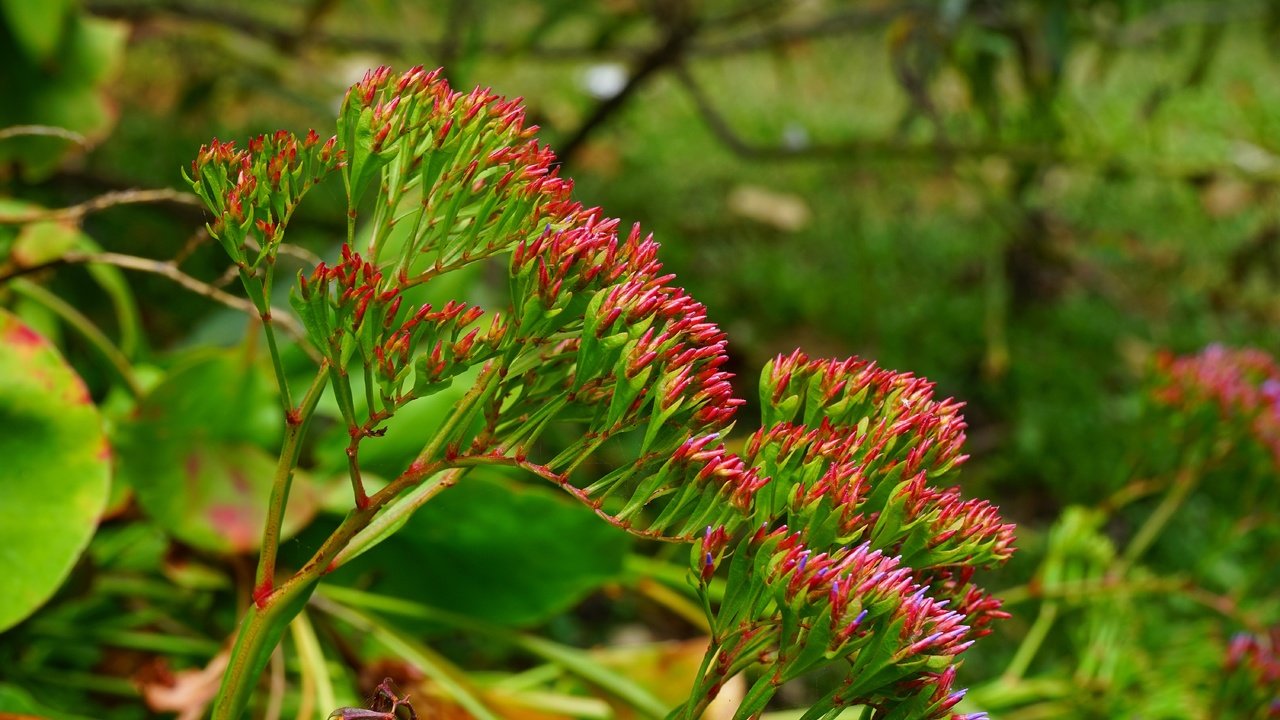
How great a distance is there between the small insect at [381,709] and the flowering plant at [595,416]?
4 cm

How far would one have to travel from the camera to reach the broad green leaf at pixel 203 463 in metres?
Result: 0.72

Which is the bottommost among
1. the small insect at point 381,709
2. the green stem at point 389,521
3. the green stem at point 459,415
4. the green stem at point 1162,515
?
the small insect at point 381,709

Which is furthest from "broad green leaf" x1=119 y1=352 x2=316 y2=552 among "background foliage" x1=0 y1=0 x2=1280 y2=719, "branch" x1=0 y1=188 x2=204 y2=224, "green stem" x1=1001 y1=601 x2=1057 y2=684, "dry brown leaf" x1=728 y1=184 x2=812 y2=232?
Answer: "dry brown leaf" x1=728 y1=184 x2=812 y2=232

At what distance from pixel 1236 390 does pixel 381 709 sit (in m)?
0.82

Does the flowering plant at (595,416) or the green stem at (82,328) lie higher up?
the green stem at (82,328)

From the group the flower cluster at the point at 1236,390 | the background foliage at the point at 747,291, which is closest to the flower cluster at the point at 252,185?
the background foliage at the point at 747,291

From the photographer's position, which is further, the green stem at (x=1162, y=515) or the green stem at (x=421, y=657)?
the green stem at (x=1162, y=515)

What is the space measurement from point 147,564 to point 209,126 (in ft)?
5.16

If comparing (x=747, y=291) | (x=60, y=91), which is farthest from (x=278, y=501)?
(x=747, y=291)

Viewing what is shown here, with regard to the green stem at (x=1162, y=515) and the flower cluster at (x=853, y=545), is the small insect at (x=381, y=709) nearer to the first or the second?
the flower cluster at (x=853, y=545)

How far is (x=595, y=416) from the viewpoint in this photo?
1.38 ft

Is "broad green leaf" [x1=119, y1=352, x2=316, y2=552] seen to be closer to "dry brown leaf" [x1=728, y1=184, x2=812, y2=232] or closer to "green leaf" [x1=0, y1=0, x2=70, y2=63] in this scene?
"green leaf" [x1=0, y1=0, x2=70, y2=63]

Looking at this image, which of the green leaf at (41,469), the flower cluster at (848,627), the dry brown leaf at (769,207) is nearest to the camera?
the flower cluster at (848,627)

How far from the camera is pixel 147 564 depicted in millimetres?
894
